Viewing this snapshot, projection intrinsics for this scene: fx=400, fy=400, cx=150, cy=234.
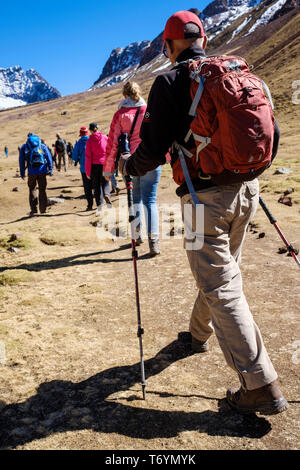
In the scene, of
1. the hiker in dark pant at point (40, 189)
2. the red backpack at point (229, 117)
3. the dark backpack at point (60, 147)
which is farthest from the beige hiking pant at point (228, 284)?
the dark backpack at point (60, 147)

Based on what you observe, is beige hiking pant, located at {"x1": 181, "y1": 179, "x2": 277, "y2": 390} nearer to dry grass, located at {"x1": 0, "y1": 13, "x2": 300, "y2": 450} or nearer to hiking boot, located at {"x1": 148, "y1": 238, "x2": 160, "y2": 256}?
dry grass, located at {"x1": 0, "y1": 13, "x2": 300, "y2": 450}

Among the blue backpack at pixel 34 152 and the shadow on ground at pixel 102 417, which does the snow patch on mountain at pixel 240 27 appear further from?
the shadow on ground at pixel 102 417

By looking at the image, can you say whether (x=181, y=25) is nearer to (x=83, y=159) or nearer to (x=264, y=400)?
(x=264, y=400)

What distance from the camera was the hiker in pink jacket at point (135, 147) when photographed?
22.0 feet

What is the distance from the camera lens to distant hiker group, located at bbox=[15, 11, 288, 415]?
266cm

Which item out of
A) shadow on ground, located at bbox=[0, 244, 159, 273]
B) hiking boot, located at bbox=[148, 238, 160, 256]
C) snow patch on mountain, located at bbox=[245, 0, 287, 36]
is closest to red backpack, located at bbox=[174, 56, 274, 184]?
hiking boot, located at bbox=[148, 238, 160, 256]

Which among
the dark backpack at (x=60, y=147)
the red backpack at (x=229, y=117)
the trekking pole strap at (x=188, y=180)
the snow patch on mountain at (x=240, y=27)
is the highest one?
the snow patch on mountain at (x=240, y=27)

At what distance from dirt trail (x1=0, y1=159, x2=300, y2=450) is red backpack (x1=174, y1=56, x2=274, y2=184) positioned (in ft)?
6.38

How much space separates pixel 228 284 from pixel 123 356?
1745 millimetres

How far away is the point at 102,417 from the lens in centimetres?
324

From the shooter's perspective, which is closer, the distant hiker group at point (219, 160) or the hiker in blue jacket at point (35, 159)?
the distant hiker group at point (219, 160)

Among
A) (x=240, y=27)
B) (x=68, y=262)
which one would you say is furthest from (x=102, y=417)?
(x=240, y=27)

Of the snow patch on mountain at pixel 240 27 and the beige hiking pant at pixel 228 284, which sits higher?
the snow patch on mountain at pixel 240 27

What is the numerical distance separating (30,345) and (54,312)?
913 millimetres
